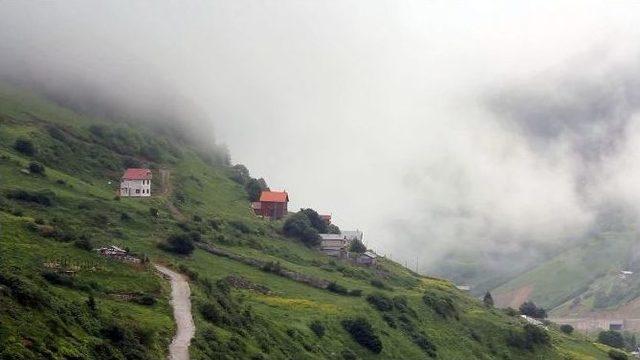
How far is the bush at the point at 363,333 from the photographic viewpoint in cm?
10544

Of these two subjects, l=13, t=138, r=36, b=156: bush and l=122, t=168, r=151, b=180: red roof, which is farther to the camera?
l=122, t=168, r=151, b=180: red roof

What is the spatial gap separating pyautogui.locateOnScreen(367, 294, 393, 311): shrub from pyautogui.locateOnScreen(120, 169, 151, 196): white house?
60583 mm

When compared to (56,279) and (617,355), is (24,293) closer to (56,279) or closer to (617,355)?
(56,279)

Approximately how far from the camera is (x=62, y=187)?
443ft

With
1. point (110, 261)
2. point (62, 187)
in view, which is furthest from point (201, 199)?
point (110, 261)

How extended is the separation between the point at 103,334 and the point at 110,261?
2424 cm

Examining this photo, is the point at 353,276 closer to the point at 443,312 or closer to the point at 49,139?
the point at 443,312

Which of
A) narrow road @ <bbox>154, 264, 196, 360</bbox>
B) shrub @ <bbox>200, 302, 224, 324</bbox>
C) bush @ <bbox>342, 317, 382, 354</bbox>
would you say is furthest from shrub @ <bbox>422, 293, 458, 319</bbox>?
shrub @ <bbox>200, 302, 224, 324</bbox>

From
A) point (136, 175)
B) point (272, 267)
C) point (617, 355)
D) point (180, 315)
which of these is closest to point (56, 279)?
point (180, 315)

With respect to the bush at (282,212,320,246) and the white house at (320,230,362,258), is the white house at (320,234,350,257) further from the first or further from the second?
the bush at (282,212,320,246)

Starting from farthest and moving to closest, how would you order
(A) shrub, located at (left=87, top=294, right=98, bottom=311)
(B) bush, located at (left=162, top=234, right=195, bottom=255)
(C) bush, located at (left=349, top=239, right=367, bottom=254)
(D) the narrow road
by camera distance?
(C) bush, located at (left=349, top=239, right=367, bottom=254)
(B) bush, located at (left=162, top=234, right=195, bottom=255)
(D) the narrow road
(A) shrub, located at (left=87, top=294, right=98, bottom=311)

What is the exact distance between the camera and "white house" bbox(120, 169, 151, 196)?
161 meters

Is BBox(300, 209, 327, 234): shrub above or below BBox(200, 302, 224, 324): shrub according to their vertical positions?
above

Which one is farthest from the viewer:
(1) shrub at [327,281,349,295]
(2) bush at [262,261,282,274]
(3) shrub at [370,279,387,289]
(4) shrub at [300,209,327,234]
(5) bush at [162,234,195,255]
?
(4) shrub at [300,209,327,234]
